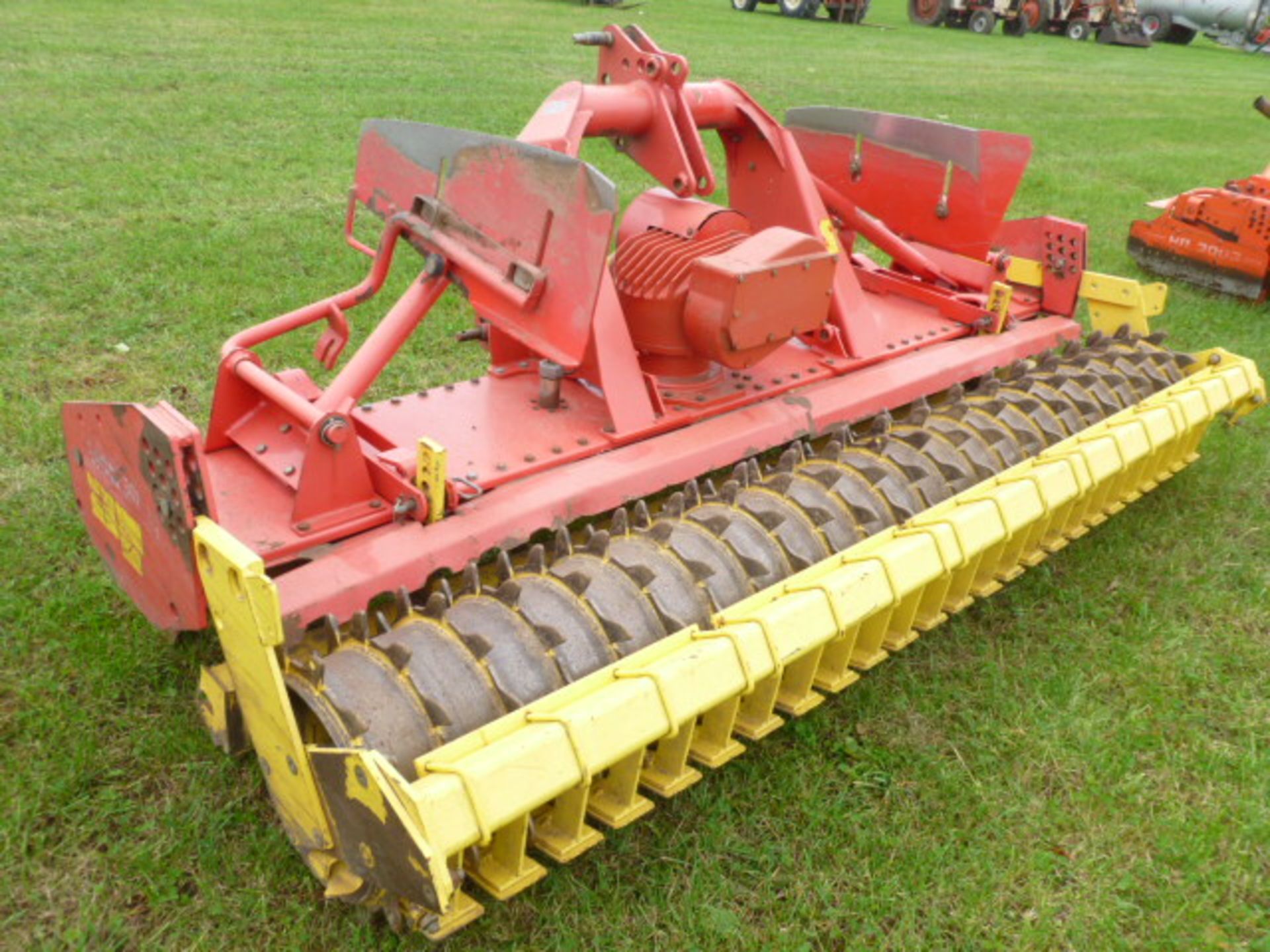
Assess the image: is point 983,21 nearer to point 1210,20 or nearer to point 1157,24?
point 1157,24

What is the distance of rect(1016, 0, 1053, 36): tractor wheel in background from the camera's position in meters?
27.8

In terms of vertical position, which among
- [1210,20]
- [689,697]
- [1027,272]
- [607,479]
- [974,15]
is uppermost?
[974,15]

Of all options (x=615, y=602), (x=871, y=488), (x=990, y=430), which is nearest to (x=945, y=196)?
(x=990, y=430)

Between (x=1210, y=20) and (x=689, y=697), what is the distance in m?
35.7

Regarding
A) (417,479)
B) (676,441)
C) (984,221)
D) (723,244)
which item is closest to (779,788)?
(676,441)

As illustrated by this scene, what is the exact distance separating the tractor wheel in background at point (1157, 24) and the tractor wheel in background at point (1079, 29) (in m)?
3.85

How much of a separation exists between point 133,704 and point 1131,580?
363 cm

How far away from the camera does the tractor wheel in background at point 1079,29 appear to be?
28.5m

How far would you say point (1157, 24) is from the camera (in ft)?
105

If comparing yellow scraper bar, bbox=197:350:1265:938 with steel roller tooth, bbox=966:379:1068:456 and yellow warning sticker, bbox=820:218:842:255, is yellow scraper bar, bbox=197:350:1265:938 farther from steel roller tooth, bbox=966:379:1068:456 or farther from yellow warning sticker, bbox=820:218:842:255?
yellow warning sticker, bbox=820:218:842:255

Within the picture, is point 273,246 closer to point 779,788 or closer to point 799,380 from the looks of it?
point 799,380

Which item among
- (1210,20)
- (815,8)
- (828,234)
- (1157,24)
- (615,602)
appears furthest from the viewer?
(1157,24)

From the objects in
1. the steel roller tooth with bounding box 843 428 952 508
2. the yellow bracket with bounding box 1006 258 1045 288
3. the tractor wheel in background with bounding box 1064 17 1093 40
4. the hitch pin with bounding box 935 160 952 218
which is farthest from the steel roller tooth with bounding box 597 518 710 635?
the tractor wheel in background with bounding box 1064 17 1093 40

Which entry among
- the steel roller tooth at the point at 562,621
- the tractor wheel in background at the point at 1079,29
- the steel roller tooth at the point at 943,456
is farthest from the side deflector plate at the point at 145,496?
the tractor wheel in background at the point at 1079,29
